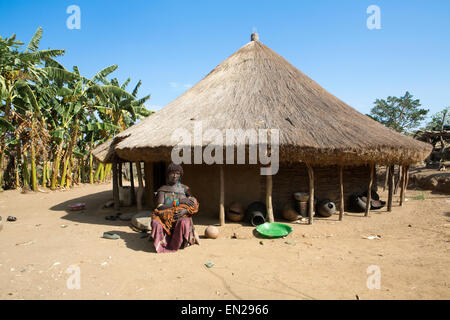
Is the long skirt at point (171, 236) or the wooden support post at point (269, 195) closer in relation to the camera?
the long skirt at point (171, 236)

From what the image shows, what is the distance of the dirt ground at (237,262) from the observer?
290 centimetres

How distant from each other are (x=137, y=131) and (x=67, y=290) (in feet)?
15.9

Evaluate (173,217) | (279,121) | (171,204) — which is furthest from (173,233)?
(279,121)

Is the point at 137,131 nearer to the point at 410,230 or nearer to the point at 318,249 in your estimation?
the point at 318,249

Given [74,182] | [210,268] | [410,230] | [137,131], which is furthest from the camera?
[74,182]

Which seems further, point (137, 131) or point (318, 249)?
point (137, 131)

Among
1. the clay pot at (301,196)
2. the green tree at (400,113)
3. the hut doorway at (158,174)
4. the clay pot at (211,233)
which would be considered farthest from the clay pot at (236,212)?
the green tree at (400,113)

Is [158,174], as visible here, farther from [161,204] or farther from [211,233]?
[161,204]

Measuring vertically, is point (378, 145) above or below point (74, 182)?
above

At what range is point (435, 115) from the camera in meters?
26.7

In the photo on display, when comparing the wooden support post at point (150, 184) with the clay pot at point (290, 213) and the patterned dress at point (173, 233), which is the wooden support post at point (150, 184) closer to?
the patterned dress at point (173, 233)

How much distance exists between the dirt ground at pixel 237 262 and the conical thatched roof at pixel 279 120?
5.59ft

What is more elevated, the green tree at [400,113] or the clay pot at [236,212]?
the green tree at [400,113]
